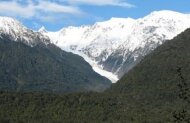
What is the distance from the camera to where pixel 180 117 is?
49.9m

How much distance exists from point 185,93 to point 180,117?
7.09ft

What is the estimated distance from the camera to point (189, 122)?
49812mm

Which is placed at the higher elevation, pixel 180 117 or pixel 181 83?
pixel 181 83

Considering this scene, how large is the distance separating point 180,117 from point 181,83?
10.4 feet

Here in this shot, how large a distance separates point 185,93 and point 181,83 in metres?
1.22

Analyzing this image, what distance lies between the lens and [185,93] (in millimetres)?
50281

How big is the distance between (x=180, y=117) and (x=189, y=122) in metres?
0.88

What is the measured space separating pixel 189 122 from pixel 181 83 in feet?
11.9

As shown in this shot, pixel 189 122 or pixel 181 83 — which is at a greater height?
pixel 181 83
